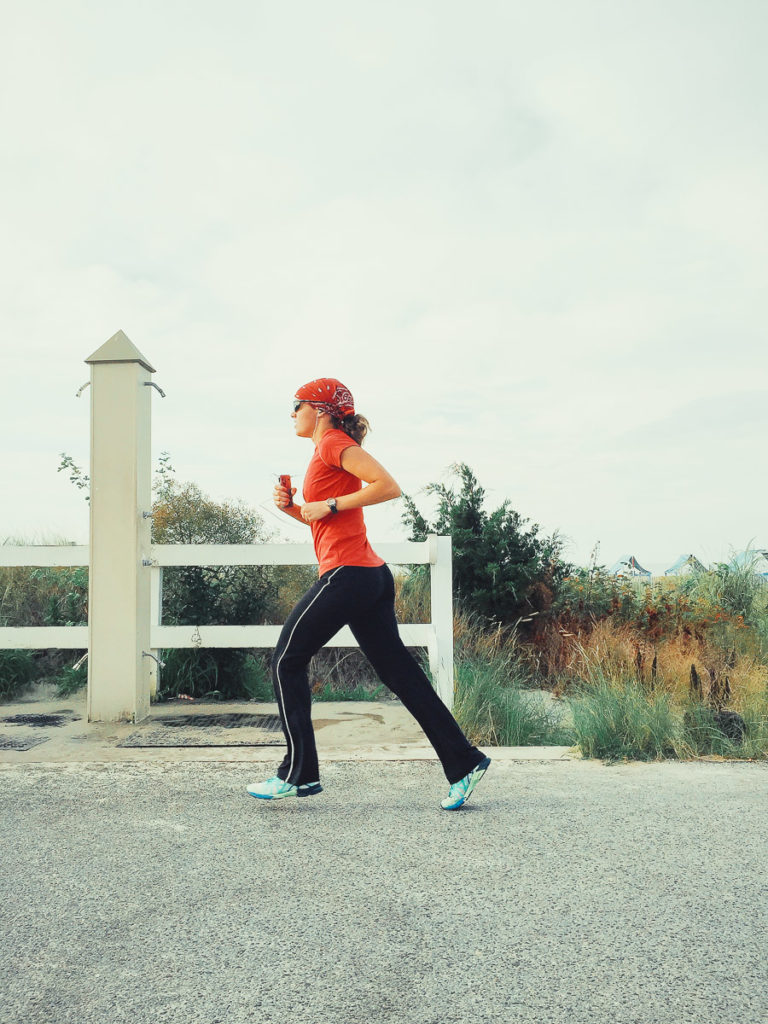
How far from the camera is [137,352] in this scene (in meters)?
6.71

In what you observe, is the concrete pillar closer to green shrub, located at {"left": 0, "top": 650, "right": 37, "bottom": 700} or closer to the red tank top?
green shrub, located at {"left": 0, "top": 650, "right": 37, "bottom": 700}

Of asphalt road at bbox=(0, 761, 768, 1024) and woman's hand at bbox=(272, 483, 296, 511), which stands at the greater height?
woman's hand at bbox=(272, 483, 296, 511)

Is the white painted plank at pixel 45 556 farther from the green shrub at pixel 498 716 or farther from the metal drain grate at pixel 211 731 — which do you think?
the green shrub at pixel 498 716

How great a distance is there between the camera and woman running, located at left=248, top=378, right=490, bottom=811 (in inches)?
176

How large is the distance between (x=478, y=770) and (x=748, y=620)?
31.5 feet

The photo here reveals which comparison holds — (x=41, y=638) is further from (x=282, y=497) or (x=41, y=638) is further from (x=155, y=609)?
(x=282, y=497)

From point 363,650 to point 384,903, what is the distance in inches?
55.9

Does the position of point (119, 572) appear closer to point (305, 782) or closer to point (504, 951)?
point (305, 782)

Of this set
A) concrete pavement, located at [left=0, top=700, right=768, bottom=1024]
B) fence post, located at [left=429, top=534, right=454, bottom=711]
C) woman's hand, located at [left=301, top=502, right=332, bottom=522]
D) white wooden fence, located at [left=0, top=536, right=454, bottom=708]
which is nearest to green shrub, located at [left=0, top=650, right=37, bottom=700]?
white wooden fence, located at [left=0, top=536, right=454, bottom=708]

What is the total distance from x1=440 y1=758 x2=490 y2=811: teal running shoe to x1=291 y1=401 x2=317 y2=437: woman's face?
186cm

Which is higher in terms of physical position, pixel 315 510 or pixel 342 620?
pixel 315 510

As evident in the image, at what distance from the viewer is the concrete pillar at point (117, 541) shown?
660cm

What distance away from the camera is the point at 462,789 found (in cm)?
449

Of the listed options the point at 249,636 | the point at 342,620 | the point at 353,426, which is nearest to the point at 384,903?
the point at 342,620
